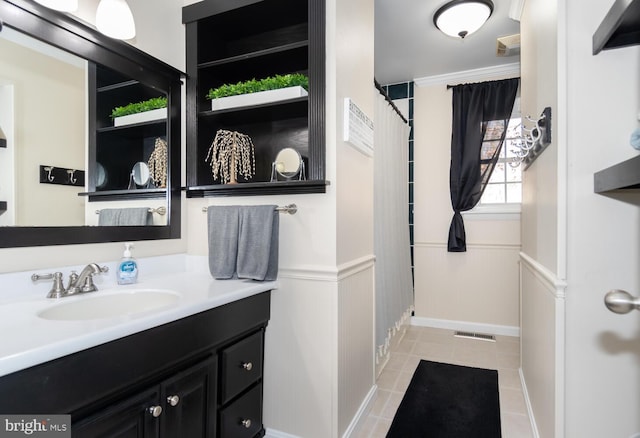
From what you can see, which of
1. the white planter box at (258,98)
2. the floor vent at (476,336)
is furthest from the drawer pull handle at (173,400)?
the floor vent at (476,336)

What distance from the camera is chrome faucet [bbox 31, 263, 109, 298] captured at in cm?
123

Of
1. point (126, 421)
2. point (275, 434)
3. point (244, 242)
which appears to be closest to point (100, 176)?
point (244, 242)

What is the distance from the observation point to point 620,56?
1.15 m

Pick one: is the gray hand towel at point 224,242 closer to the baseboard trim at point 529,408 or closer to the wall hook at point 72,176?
the wall hook at point 72,176

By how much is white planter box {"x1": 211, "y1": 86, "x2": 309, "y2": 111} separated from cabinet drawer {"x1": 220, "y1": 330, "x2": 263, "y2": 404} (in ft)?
3.65

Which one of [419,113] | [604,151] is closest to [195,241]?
[604,151]

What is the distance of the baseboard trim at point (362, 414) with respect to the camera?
1.73 meters

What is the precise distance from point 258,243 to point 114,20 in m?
1.08

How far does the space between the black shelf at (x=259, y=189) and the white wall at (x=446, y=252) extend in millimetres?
2264

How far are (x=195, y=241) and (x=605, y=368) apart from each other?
1.83 meters

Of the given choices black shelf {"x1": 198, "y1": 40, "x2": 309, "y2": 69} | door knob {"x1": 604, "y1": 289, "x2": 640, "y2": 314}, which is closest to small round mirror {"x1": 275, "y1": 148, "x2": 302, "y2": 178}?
black shelf {"x1": 198, "y1": 40, "x2": 309, "y2": 69}

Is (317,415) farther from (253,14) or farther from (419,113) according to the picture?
(419,113)

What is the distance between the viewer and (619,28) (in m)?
0.92

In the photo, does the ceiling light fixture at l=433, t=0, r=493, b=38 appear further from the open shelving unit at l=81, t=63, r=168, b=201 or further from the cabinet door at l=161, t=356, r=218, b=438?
the cabinet door at l=161, t=356, r=218, b=438
